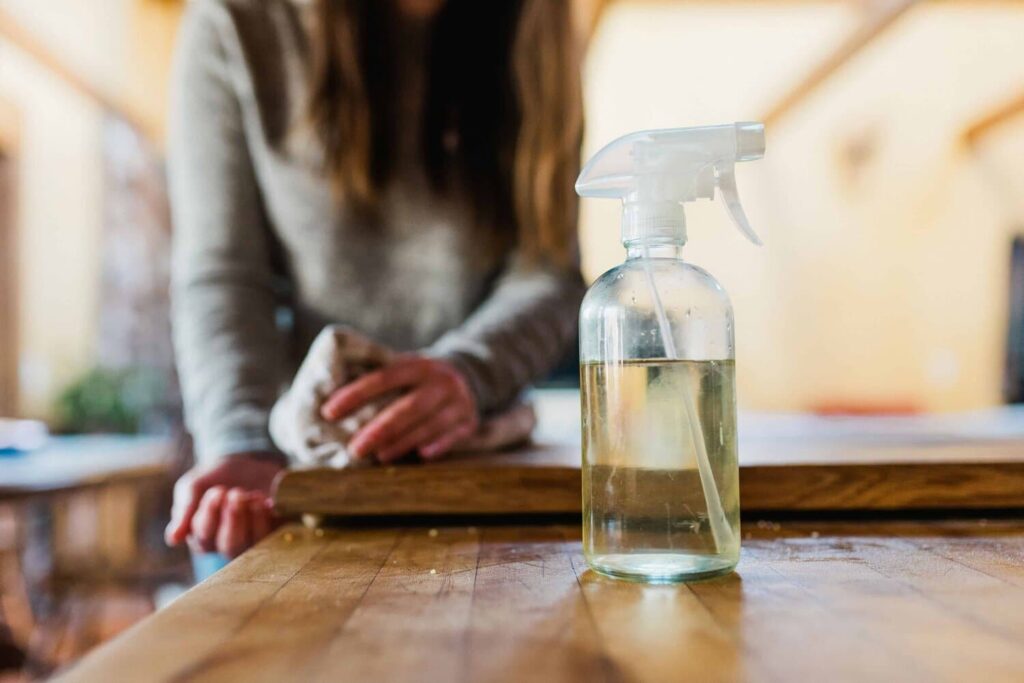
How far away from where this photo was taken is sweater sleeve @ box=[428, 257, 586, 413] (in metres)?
0.85

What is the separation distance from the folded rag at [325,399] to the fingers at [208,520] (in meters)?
0.07

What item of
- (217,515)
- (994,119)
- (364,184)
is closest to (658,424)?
(217,515)

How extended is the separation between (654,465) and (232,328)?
0.58 m

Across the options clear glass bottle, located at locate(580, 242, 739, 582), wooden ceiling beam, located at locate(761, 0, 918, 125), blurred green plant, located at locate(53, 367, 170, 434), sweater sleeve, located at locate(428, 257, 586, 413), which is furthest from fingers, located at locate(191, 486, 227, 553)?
blurred green plant, located at locate(53, 367, 170, 434)

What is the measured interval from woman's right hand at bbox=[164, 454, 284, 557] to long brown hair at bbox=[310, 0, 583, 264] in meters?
0.36

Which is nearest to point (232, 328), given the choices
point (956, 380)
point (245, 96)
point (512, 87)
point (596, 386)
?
point (245, 96)

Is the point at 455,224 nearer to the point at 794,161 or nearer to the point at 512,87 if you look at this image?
the point at 512,87

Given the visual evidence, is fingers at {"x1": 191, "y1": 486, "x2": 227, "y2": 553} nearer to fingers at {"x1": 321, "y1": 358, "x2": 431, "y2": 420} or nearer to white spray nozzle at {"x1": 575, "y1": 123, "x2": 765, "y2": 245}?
fingers at {"x1": 321, "y1": 358, "x2": 431, "y2": 420}

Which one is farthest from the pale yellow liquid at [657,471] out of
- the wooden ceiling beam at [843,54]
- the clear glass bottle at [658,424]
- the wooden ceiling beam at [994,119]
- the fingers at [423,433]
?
the wooden ceiling beam at [994,119]

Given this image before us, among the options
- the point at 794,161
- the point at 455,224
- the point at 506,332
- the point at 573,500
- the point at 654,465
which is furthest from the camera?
the point at 794,161

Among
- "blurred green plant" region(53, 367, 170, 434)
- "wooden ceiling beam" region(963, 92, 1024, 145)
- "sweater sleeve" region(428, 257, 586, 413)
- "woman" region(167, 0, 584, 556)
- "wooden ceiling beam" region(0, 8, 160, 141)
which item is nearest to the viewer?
"sweater sleeve" region(428, 257, 586, 413)

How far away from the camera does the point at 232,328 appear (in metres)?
0.93

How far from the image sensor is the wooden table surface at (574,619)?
0.33 m

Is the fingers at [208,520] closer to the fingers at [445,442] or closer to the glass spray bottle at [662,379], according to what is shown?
the fingers at [445,442]
